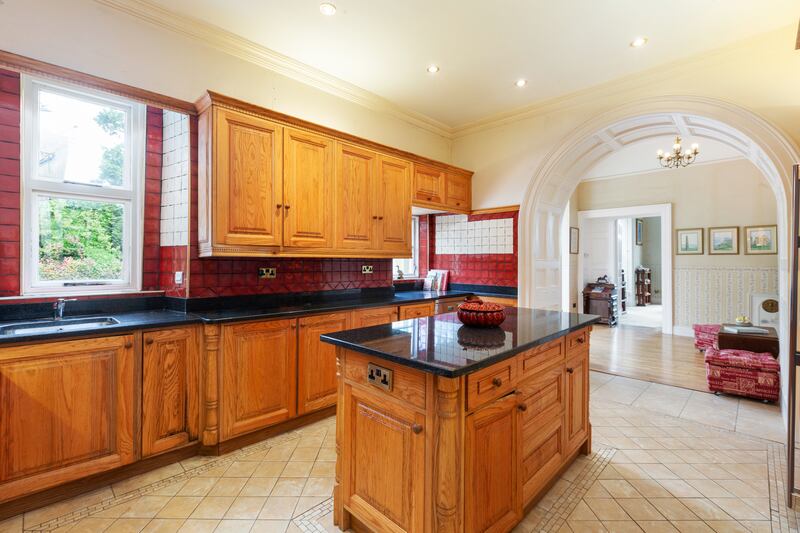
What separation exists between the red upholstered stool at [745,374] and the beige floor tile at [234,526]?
416 cm

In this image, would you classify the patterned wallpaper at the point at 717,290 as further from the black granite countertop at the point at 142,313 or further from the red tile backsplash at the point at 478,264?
the black granite countertop at the point at 142,313

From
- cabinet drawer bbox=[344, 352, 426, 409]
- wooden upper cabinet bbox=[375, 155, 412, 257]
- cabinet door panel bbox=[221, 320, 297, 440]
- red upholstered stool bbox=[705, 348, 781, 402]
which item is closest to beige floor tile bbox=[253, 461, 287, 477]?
cabinet door panel bbox=[221, 320, 297, 440]

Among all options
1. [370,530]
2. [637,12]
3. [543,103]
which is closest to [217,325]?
[370,530]

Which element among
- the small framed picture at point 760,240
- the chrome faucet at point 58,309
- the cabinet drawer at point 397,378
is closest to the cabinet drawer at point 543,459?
the cabinet drawer at point 397,378

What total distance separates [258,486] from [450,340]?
1.45 metres

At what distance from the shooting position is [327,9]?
2600 millimetres

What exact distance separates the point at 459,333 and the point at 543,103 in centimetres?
335

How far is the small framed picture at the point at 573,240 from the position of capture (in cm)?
720

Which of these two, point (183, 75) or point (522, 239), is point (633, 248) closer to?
point (522, 239)

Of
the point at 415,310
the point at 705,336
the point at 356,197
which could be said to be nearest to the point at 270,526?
the point at 415,310

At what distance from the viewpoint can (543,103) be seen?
412 cm

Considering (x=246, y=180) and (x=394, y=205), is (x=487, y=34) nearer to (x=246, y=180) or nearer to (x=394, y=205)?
(x=394, y=205)

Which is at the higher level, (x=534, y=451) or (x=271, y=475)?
(x=534, y=451)

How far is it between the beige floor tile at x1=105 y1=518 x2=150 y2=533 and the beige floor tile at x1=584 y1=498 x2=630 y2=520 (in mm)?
2257
